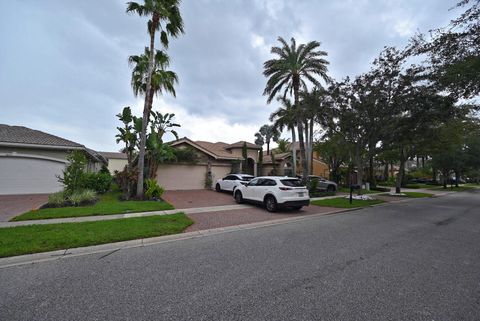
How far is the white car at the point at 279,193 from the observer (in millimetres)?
9375

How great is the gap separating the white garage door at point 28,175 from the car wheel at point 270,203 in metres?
12.9

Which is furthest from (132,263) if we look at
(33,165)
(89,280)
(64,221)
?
(33,165)

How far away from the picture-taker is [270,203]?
31.8ft

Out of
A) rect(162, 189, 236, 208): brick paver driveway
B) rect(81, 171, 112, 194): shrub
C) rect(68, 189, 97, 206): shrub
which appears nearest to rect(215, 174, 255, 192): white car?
rect(162, 189, 236, 208): brick paver driveway

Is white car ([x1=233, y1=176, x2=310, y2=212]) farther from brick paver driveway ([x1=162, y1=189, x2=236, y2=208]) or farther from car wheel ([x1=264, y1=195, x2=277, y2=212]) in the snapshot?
brick paver driveway ([x1=162, y1=189, x2=236, y2=208])

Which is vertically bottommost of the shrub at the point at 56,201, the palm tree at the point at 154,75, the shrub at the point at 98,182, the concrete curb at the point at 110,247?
the concrete curb at the point at 110,247

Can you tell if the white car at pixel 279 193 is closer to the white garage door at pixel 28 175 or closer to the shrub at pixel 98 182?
the shrub at pixel 98 182

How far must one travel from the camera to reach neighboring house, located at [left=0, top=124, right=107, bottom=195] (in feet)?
39.5

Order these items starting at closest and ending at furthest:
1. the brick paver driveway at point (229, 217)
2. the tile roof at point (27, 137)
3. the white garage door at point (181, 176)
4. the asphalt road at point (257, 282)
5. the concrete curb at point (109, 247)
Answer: the asphalt road at point (257, 282) < the concrete curb at point (109, 247) < the brick paver driveway at point (229, 217) < the tile roof at point (27, 137) < the white garage door at point (181, 176)

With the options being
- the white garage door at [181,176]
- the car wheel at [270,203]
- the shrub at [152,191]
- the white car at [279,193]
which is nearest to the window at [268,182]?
the white car at [279,193]

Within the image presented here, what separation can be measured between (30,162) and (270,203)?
14535 millimetres

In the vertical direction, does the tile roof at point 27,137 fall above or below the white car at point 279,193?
above

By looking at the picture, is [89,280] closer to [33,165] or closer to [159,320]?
[159,320]

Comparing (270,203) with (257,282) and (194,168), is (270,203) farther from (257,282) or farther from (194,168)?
(194,168)
